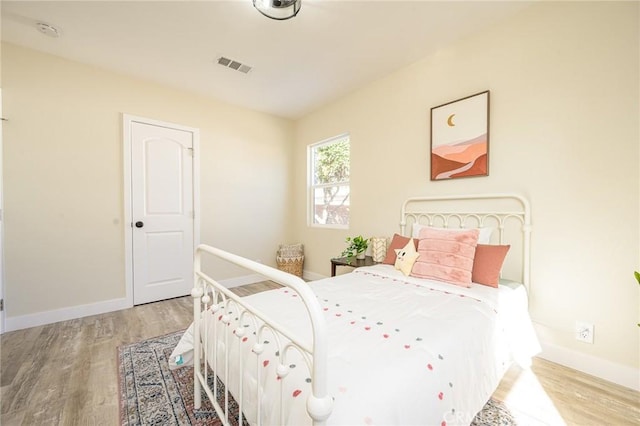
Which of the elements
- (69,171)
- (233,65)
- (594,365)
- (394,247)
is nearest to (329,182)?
(394,247)

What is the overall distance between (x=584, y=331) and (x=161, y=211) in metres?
4.00

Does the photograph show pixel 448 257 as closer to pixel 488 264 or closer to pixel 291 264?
pixel 488 264

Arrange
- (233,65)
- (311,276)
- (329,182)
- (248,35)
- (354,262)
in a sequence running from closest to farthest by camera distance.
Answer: (248,35) → (233,65) → (354,262) → (329,182) → (311,276)

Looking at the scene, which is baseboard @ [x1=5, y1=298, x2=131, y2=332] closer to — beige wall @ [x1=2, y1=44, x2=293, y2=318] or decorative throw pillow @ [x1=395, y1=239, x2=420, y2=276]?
beige wall @ [x1=2, y1=44, x2=293, y2=318]

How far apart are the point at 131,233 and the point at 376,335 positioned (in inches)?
118

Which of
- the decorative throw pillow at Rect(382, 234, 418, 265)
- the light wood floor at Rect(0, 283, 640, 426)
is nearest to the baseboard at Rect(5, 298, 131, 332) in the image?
the light wood floor at Rect(0, 283, 640, 426)

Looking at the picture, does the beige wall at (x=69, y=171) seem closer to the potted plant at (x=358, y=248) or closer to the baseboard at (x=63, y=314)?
the baseboard at (x=63, y=314)

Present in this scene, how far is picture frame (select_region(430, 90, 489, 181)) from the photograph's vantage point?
216 cm

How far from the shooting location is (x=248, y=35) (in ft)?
7.25

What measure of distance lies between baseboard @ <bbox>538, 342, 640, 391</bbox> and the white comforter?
0.28 m

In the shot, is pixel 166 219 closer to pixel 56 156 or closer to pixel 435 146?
pixel 56 156

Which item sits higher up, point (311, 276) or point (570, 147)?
point (570, 147)

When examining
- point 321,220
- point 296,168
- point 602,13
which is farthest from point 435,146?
point 296,168

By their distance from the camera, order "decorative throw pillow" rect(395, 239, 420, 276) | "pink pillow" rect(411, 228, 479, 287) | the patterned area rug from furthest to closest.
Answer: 1. "decorative throw pillow" rect(395, 239, 420, 276)
2. "pink pillow" rect(411, 228, 479, 287)
3. the patterned area rug
